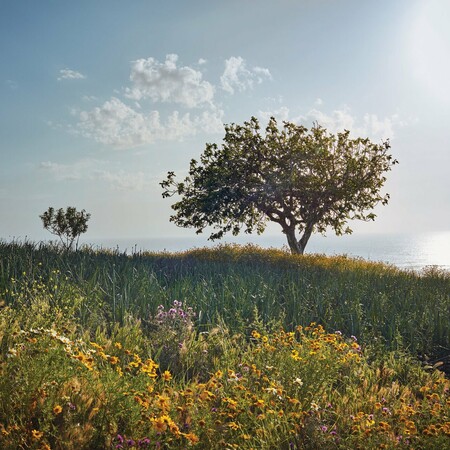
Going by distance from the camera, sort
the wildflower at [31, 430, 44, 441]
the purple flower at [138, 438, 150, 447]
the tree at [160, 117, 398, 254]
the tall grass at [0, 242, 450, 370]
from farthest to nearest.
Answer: the tree at [160, 117, 398, 254] → the tall grass at [0, 242, 450, 370] → the purple flower at [138, 438, 150, 447] → the wildflower at [31, 430, 44, 441]

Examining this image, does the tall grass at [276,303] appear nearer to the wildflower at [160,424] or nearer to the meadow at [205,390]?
the meadow at [205,390]

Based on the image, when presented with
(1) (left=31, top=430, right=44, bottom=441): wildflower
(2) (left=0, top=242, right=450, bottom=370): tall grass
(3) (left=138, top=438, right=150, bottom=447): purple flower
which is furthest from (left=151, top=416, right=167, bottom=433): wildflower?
(2) (left=0, top=242, right=450, bottom=370): tall grass

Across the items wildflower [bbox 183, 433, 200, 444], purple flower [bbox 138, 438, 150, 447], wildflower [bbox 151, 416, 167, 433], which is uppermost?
wildflower [bbox 151, 416, 167, 433]

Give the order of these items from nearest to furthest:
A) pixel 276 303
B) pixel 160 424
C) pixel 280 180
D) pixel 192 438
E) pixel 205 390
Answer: pixel 160 424, pixel 192 438, pixel 205 390, pixel 276 303, pixel 280 180

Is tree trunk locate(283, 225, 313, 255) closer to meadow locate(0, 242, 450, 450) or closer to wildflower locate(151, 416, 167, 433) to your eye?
meadow locate(0, 242, 450, 450)

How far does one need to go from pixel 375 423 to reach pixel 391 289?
9047 millimetres

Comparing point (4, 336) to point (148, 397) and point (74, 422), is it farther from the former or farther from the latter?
point (148, 397)

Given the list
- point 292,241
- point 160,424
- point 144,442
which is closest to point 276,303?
point 144,442

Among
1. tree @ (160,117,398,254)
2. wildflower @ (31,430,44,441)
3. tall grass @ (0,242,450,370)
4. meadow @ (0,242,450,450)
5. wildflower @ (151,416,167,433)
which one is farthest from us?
tree @ (160,117,398,254)

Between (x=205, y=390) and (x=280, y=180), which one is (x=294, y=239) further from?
(x=205, y=390)

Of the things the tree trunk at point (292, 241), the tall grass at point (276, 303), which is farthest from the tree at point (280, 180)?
the tall grass at point (276, 303)

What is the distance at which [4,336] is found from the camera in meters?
6.36

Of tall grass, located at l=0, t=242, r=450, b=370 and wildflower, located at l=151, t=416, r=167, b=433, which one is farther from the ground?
tall grass, located at l=0, t=242, r=450, b=370

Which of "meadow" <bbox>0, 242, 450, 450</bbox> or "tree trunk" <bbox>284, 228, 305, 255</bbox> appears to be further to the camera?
"tree trunk" <bbox>284, 228, 305, 255</bbox>
